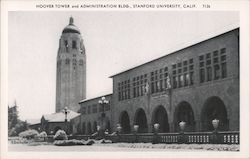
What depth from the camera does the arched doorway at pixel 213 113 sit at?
22125 mm

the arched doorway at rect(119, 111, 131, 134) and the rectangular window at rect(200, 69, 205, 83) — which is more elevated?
the rectangular window at rect(200, 69, 205, 83)

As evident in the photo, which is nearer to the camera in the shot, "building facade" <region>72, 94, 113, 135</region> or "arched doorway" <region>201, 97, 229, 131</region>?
"arched doorway" <region>201, 97, 229, 131</region>

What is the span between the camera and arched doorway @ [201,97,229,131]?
2212 cm

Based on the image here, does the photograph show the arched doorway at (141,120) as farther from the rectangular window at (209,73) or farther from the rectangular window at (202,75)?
the rectangular window at (209,73)

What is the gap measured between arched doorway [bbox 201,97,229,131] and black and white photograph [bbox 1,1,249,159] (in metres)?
0.05

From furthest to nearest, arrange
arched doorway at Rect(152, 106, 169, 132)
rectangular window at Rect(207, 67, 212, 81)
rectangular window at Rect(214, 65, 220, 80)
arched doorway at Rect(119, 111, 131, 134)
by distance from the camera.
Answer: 1. arched doorway at Rect(119, 111, 131, 134)
2. arched doorway at Rect(152, 106, 169, 132)
3. rectangular window at Rect(207, 67, 212, 81)
4. rectangular window at Rect(214, 65, 220, 80)

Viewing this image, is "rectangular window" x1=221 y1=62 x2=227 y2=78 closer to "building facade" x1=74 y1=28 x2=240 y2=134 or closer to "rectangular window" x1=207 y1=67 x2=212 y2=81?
"building facade" x1=74 y1=28 x2=240 y2=134

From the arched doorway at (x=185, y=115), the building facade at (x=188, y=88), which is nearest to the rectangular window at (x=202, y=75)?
the building facade at (x=188, y=88)

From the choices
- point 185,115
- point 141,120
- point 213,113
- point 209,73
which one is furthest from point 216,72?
point 141,120

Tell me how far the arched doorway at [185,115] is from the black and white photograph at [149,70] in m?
0.06

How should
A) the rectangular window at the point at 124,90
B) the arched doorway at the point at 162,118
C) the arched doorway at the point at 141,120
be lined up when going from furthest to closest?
the rectangular window at the point at 124,90 → the arched doorway at the point at 141,120 → the arched doorway at the point at 162,118

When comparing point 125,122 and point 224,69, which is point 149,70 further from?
point 224,69

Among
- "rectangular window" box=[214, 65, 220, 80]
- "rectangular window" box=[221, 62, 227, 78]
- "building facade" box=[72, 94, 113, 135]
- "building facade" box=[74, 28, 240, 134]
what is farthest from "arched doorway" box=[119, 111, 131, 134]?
"rectangular window" box=[221, 62, 227, 78]

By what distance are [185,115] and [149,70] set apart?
3.49 meters
